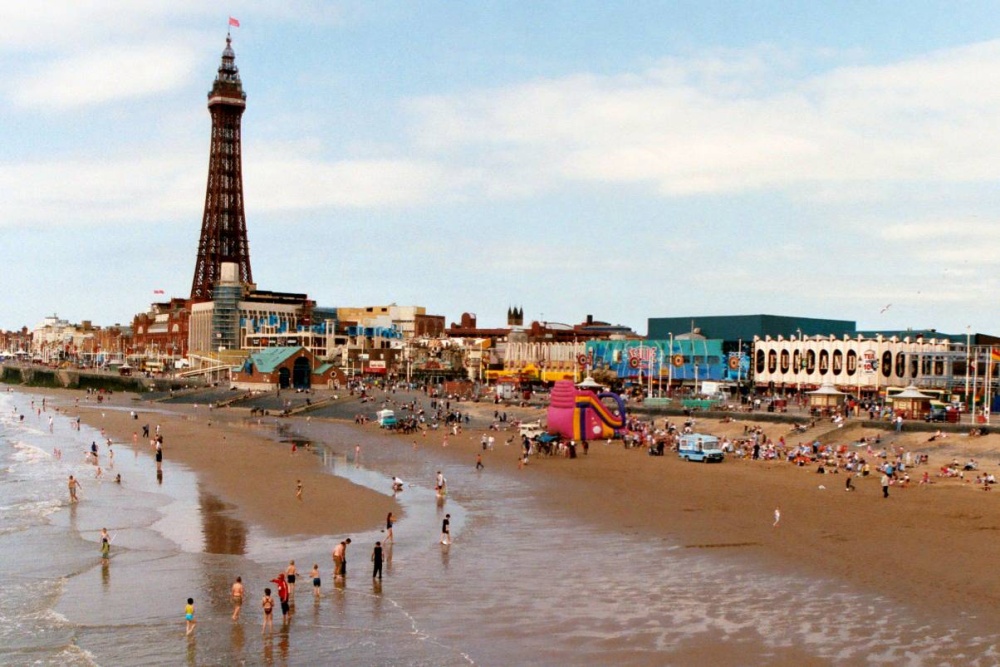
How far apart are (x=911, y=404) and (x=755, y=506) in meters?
21.8

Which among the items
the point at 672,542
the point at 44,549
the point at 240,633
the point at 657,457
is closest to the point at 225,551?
the point at 44,549

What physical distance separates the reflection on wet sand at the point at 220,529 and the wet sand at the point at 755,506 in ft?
2.04

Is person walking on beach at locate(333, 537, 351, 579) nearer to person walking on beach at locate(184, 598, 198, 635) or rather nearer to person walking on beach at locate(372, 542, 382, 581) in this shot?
person walking on beach at locate(372, 542, 382, 581)

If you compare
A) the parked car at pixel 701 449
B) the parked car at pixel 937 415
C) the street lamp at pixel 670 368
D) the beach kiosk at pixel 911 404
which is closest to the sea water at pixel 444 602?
the parked car at pixel 701 449

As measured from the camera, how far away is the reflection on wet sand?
25172 millimetres

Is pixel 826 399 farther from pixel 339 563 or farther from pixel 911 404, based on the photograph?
pixel 339 563

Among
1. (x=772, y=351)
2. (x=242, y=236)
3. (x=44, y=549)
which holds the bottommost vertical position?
(x=44, y=549)

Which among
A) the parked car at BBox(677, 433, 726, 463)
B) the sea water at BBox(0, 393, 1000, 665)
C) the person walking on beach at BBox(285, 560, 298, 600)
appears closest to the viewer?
the sea water at BBox(0, 393, 1000, 665)

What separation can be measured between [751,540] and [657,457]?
1988 cm

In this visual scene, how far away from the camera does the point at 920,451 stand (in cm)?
4188

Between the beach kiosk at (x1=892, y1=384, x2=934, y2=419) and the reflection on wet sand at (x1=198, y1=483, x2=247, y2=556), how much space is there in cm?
3247

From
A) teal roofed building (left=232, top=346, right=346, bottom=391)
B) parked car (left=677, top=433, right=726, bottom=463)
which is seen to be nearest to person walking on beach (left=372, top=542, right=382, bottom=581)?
parked car (left=677, top=433, right=726, bottom=463)

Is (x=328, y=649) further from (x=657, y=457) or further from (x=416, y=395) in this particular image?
(x=416, y=395)

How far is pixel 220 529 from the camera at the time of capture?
27922 mm
